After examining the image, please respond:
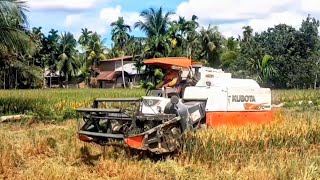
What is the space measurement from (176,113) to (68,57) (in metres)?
50.7

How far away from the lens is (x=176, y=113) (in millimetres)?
7852

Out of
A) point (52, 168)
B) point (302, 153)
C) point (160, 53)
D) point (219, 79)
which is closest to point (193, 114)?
point (219, 79)

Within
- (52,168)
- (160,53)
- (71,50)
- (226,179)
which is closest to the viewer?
(226,179)

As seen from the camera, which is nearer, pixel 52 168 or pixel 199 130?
pixel 52 168

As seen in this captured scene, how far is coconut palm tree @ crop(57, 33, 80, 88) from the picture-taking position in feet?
185

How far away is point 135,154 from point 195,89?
176cm

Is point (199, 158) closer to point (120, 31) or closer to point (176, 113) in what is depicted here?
point (176, 113)

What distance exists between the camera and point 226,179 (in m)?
6.24

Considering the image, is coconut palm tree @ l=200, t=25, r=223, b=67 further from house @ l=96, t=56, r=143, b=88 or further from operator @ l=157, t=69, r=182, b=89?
operator @ l=157, t=69, r=182, b=89

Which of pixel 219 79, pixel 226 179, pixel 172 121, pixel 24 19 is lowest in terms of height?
pixel 226 179

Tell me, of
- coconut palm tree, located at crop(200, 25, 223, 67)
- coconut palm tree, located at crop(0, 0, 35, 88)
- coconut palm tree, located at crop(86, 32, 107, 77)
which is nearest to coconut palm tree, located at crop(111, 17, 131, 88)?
coconut palm tree, located at crop(86, 32, 107, 77)

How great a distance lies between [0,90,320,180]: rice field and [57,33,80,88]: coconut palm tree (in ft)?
158

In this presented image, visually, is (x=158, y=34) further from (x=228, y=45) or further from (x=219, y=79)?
(x=219, y=79)

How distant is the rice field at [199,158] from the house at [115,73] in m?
46.4
